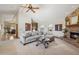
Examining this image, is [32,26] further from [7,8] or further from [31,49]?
[7,8]

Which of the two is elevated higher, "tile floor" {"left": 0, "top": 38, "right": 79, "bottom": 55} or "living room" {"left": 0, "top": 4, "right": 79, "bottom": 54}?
"living room" {"left": 0, "top": 4, "right": 79, "bottom": 54}

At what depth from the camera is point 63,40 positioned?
3.40 metres

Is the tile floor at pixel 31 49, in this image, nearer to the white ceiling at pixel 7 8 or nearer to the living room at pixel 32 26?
the living room at pixel 32 26

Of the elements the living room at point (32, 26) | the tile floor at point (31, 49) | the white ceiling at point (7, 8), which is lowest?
the tile floor at point (31, 49)

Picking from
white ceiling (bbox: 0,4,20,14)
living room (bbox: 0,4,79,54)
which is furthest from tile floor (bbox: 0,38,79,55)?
white ceiling (bbox: 0,4,20,14)

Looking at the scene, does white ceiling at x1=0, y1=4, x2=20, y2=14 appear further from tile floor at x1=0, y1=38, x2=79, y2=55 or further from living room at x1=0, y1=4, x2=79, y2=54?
tile floor at x1=0, y1=38, x2=79, y2=55

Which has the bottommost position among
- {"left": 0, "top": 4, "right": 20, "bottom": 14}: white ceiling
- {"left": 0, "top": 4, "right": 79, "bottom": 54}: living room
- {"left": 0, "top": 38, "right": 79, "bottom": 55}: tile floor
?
{"left": 0, "top": 38, "right": 79, "bottom": 55}: tile floor

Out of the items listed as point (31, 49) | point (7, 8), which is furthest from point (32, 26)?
point (7, 8)

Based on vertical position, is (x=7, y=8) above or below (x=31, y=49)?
above

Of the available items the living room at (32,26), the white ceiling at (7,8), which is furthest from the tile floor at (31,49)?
the white ceiling at (7,8)
